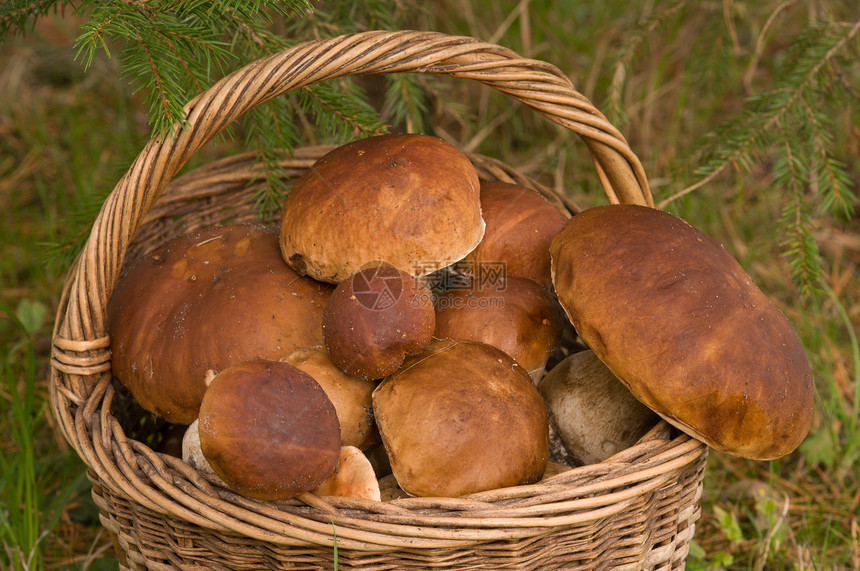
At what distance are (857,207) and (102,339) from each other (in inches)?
144

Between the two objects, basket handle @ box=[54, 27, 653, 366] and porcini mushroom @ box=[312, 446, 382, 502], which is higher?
basket handle @ box=[54, 27, 653, 366]

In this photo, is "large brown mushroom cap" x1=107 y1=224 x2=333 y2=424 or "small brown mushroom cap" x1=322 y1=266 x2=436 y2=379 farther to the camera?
"large brown mushroom cap" x1=107 y1=224 x2=333 y2=424

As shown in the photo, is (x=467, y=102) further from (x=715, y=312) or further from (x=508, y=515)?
(x=508, y=515)

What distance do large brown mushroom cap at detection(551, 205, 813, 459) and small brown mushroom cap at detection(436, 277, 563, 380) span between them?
19 cm

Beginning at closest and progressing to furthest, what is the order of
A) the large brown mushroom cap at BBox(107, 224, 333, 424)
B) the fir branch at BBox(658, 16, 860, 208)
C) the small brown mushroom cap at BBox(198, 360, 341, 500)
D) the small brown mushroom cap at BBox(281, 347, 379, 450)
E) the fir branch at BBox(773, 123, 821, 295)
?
the small brown mushroom cap at BBox(198, 360, 341, 500) < the small brown mushroom cap at BBox(281, 347, 379, 450) < the large brown mushroom cap at BBox(107, 224, 333, 424) < the fir branch at BBox(773, 123, 821, 295) < the fir branch at BBox(658, 16, 860, 208)

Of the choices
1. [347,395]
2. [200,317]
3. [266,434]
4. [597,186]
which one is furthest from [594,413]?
[597,186]

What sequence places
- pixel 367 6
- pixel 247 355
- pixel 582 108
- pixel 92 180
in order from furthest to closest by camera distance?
1. pixel 92 180
2. pixel 367 6
3. pixel 582 108
4. pixel 247 355

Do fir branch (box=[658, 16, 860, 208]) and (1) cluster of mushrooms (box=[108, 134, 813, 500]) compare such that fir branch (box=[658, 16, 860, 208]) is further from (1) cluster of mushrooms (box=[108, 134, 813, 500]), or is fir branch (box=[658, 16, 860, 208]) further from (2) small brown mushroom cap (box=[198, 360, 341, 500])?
(2) small brown mushroom cap (box=[198, 360, 341, 500])

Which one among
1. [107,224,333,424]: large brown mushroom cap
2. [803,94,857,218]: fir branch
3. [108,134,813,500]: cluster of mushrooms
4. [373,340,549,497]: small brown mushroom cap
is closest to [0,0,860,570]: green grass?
[803,94,857,218]: fir branch

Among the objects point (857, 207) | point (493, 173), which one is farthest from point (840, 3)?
point (493, 173)

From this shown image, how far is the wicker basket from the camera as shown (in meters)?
1.24

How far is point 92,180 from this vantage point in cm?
357

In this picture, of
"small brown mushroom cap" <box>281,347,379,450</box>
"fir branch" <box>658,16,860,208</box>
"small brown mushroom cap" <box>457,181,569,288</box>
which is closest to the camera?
A: "small brown mushroom cap" <box>281,347,379,450</box>

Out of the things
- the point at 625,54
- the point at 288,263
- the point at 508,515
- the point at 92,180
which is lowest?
the point at 92,180
